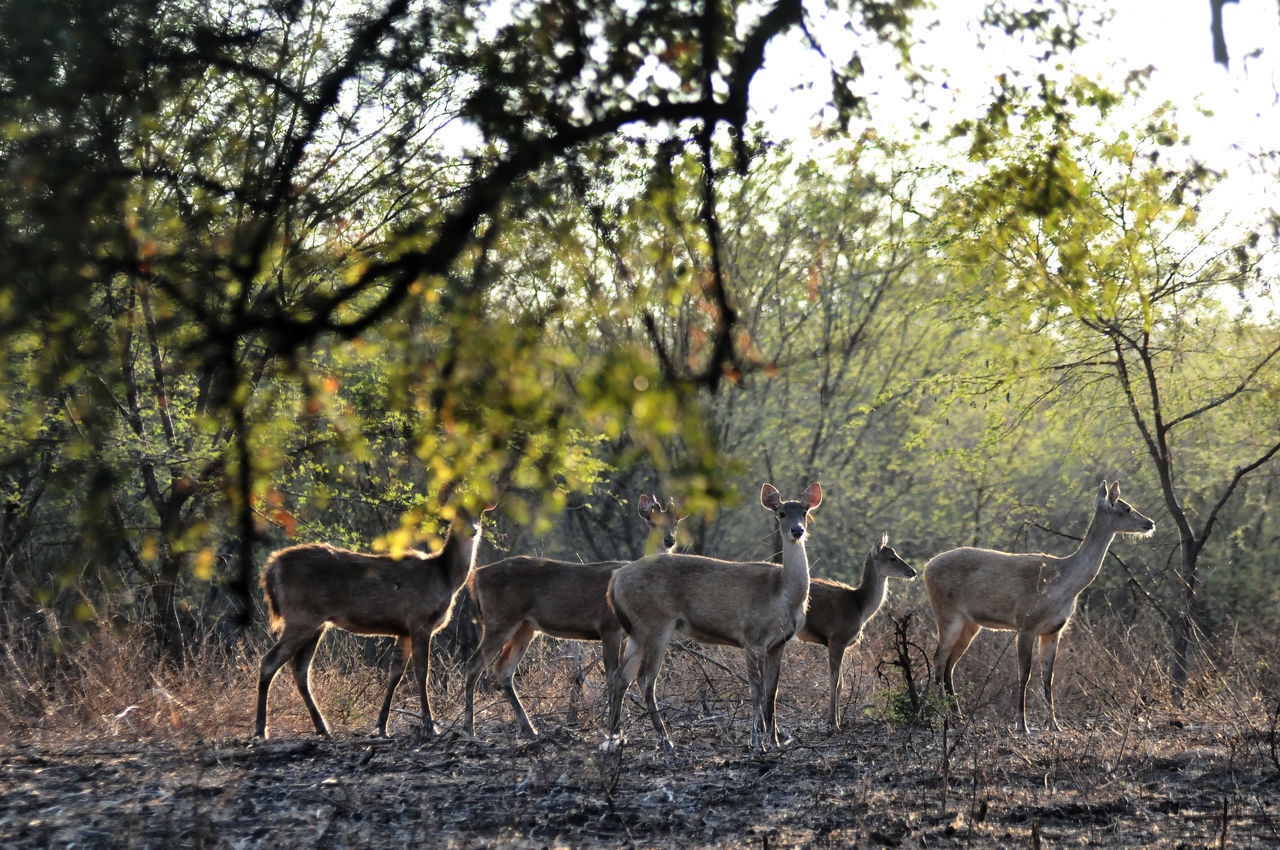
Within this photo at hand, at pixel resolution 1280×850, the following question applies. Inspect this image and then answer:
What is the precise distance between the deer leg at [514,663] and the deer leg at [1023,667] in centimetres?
418

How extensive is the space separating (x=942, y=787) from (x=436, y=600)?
4725 millimetres

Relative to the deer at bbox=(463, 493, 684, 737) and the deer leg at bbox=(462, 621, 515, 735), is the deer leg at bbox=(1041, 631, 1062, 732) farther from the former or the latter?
the deer leg at bbox=(462, 621, 515, 735)

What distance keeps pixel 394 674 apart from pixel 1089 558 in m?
6.72

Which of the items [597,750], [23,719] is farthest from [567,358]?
[23,719]

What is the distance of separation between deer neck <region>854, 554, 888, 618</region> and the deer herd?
0.01 metres

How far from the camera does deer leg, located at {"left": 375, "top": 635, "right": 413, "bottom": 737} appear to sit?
32.4ft

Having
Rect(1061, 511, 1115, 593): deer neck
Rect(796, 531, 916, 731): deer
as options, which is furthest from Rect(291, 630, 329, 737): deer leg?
Rect(1061, 511, 1115, 593): deer neck

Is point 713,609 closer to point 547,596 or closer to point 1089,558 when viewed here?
point 547,596

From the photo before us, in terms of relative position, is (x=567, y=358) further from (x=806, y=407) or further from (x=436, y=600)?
(x=806, y=407)

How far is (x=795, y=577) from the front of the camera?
1002 cm

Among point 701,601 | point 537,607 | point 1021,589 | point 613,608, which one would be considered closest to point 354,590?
point 537,607

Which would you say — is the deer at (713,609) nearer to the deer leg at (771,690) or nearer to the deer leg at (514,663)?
the deer leg at (771,690)

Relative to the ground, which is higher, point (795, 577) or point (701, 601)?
point (795, 577)

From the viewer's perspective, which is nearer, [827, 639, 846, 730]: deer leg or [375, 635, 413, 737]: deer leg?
[375, 635, 413, 737]: deer leg
